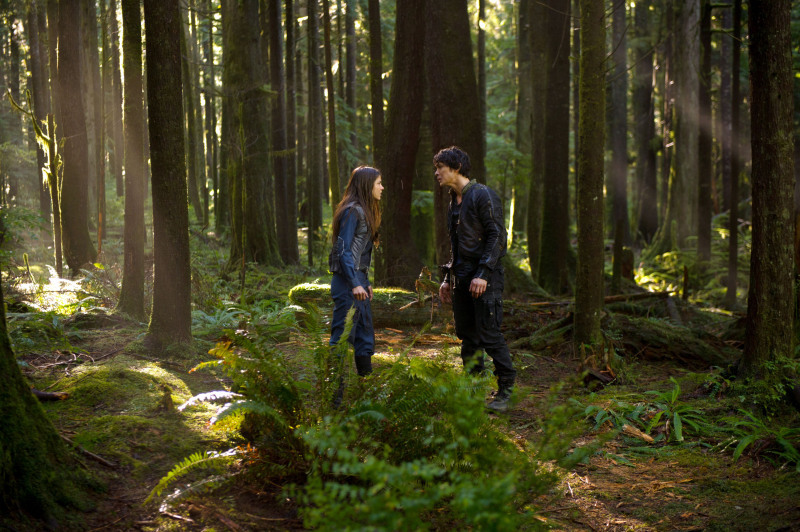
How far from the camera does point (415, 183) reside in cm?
1530

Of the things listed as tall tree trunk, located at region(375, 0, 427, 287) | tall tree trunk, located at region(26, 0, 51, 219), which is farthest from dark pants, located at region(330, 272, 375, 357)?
tall tree trunk, located at region(26, 0, 51, 219)

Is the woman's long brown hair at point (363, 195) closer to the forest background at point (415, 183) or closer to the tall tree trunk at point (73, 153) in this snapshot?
the forest background at point (415, 183)

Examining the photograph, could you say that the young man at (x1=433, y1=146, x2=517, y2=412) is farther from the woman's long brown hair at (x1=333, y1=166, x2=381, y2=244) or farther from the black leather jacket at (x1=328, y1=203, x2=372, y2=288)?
the black leather jacket at (x1=328, y1=203, x2=372, y2=288)

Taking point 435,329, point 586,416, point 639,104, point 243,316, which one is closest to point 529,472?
point 586,416

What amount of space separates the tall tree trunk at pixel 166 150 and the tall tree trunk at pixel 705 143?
407 inches

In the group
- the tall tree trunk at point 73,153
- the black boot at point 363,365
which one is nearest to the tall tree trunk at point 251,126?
the tall tree trunk at point 73,153

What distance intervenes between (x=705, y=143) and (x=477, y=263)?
38.7 ft

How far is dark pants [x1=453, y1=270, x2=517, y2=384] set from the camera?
20.6 ft

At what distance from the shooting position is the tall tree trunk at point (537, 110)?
566 inches

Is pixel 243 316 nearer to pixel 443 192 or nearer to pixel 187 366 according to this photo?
pixel 187 366

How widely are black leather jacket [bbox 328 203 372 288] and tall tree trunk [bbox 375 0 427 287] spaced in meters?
7.00

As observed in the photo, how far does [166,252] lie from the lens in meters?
7.05

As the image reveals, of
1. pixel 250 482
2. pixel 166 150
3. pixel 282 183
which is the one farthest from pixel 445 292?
pixel 282 183

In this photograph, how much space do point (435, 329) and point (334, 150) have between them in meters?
7.04
